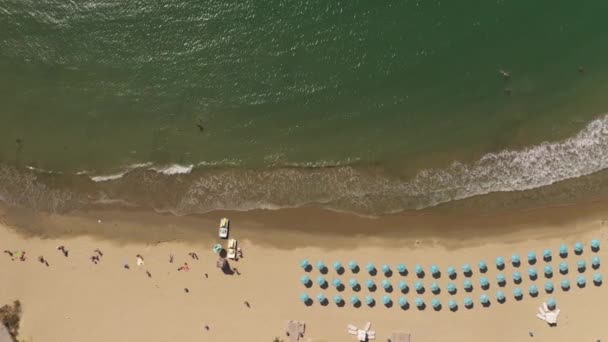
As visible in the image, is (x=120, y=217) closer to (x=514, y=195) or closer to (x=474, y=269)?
(x=474, y=269)

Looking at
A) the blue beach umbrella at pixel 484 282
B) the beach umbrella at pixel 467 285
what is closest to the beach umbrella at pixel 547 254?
the blue beach umbrella at pixel 484 282

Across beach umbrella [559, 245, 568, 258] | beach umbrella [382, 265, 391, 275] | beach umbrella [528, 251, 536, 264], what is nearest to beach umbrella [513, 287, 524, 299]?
beach umbrella [528, 251, 536, 264]

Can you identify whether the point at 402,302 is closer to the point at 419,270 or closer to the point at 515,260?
the point at 419,270

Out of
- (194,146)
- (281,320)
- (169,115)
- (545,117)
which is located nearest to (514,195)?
(545,117)

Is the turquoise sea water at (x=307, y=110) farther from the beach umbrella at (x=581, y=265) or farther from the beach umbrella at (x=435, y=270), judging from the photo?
the beach umbrella at (x=581, y=265)

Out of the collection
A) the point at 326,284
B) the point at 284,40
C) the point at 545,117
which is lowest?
the point at 326,284

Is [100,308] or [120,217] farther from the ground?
[120,217]
